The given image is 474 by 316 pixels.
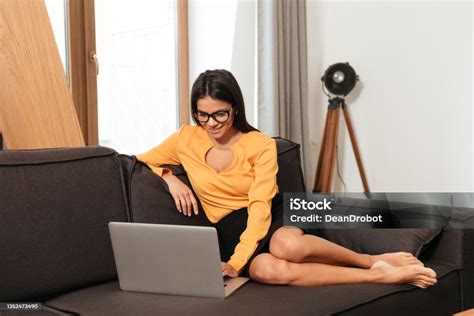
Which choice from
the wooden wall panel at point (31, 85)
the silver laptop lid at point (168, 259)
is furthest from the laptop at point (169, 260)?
the wooden wall panel at point (31, 85)

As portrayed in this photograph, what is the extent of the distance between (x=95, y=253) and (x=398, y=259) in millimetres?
1021

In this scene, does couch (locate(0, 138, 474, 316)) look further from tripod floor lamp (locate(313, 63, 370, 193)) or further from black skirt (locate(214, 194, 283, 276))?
tripod floor lamp (locate(313, 63, 370, 193))

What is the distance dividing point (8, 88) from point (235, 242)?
3.53 feet

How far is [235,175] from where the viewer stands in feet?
7.63

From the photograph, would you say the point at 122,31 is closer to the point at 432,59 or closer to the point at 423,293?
the point at 432,59

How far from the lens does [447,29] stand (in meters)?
4.45

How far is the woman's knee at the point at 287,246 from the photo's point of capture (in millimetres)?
2098

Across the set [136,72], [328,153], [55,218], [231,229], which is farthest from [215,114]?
[328,153]

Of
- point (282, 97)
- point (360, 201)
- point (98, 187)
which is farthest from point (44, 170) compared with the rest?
point (282, 97)

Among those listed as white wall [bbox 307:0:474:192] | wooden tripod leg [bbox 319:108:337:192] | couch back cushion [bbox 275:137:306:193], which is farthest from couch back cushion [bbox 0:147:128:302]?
white wall [bbox 307:0:474:192]

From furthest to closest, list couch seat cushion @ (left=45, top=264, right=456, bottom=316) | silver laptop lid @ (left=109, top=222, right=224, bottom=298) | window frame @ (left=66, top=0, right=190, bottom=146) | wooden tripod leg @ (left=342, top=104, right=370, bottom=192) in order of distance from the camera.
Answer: wooden tripod leg @ (left=342, top=104, right=370, bottom=192) < window frame @ (left=66, top=0, right=190, bottom=146) < silver laptop lid @ (left=109, top=222, right=224, bottom=298) < couch seat cushion @ (left=45, top=264, right=456, bottom=316)

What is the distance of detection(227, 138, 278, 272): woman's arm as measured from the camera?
7.03 ft

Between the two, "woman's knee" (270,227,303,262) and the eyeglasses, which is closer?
"woman's knee" (270,227,303,262)

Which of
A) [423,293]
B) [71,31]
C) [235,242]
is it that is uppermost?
[71,31]
